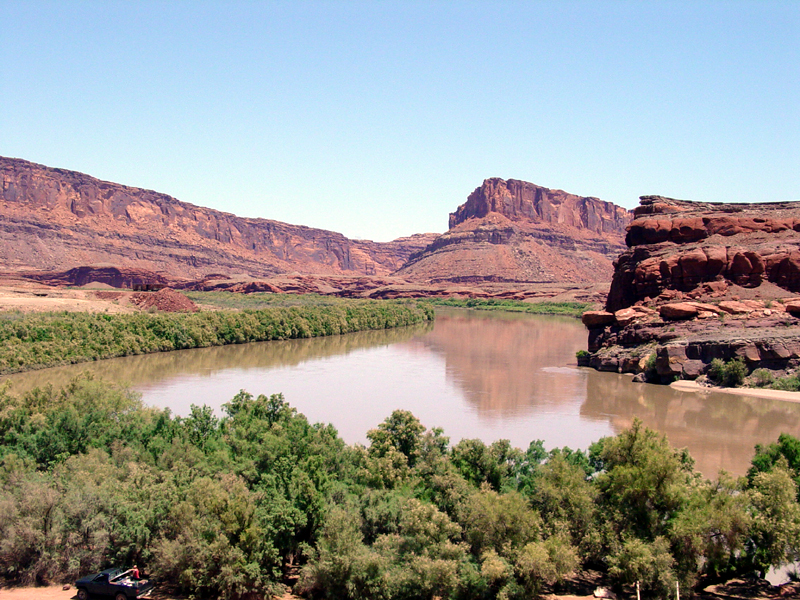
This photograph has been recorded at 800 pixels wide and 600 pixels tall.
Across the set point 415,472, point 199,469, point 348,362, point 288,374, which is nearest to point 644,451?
point 415,472

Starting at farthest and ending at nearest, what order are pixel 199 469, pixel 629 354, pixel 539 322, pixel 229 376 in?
pixel 539 322 < pixel 629 354 < pixel 229 376 < pixel 199 469

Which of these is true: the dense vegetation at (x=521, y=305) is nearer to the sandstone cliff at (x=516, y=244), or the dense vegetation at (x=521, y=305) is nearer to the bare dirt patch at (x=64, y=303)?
the sandstone cliff at (x=516, y=244)

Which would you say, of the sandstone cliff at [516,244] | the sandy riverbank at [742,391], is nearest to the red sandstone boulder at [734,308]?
the sandy riverbank at [742,391]

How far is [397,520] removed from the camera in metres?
16.2

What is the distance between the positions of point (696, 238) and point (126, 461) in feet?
148

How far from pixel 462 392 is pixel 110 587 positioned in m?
25.2

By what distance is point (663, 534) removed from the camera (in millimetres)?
15148

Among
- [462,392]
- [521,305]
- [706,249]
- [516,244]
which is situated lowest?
[462,392]

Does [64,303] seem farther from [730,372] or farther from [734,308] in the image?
[734,308]

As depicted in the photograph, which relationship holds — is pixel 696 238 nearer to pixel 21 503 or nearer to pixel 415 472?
pixel 415 472

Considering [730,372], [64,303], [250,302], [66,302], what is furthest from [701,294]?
[250,302]

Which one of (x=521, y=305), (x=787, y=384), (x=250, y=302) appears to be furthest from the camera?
(x=521, y=305)

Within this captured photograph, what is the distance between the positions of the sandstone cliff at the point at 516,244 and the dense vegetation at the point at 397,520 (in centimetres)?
13628

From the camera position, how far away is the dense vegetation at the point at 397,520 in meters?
14.2
